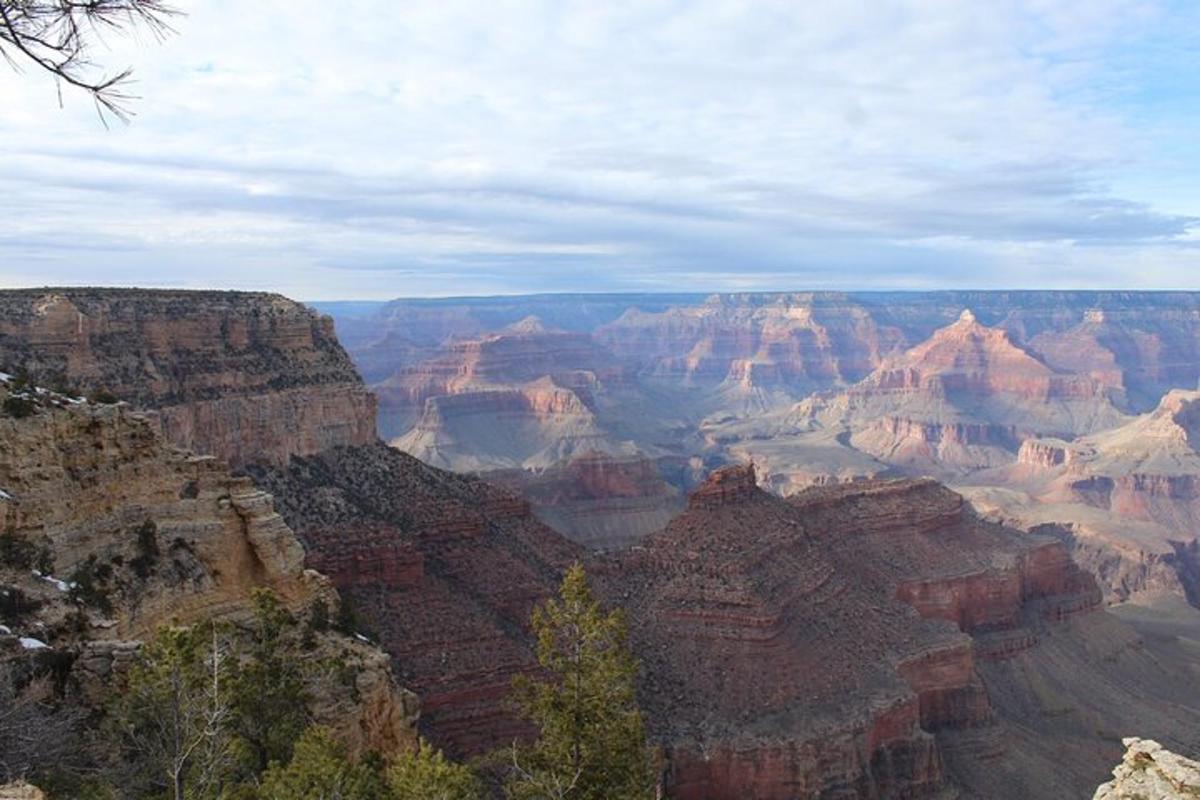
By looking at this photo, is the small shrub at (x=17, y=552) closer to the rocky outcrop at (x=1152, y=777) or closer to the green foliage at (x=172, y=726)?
the green foliage at (x=172, y=726)

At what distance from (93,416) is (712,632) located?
1360 inches

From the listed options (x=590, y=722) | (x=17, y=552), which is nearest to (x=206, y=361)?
(x=17, y=552)

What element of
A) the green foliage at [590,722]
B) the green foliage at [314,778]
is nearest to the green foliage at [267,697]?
the green foliage at [314,778]

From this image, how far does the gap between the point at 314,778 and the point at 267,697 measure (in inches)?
180

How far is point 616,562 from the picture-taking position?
56281mm

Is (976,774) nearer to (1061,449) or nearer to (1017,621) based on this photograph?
(1017,621)

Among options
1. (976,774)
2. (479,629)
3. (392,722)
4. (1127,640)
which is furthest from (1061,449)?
(392,722)

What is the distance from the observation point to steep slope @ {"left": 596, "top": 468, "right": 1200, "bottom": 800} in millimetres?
46531

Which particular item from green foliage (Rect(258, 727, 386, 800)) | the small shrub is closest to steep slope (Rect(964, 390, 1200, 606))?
green foliage (Rect(258, 727, 386, 800))

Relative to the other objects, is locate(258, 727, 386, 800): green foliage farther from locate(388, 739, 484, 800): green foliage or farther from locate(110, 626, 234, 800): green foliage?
locate(110, 626, 234, 800): green foliage

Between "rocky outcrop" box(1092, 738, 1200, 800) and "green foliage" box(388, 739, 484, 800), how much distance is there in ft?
35.7

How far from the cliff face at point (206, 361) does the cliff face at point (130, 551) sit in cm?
2097

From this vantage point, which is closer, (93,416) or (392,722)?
→ (93,416)

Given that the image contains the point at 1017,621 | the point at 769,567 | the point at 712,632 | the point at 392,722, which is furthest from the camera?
the point at 1017,621
